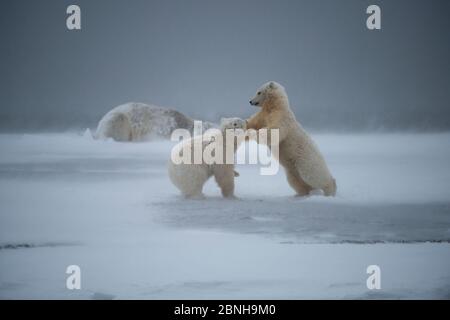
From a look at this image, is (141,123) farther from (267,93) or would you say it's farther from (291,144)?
(291,144)

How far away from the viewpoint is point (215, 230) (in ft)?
13.9

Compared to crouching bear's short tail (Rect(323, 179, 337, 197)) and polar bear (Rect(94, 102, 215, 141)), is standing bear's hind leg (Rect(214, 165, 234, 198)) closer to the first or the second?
crouching bear's short tail (Rect(323, 179, 337, 197))

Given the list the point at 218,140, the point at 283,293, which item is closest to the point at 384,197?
the point at 218,140

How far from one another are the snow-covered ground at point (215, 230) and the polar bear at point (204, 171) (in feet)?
0.47

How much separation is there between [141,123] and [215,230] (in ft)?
10.3

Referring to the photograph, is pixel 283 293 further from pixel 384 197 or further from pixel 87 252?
pixel 384 197

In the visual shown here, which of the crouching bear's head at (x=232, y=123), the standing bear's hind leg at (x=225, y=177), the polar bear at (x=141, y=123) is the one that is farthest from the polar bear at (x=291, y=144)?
the polar bear at (x=141, y=123)

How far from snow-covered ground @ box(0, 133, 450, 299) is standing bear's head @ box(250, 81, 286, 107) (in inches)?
26.1

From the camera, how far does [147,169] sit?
5.52 m

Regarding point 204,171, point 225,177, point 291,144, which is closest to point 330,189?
point 291,144

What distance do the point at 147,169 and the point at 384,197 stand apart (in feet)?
6.74

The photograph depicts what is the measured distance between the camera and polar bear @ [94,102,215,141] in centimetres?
704

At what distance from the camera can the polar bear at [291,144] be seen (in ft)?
17.0
